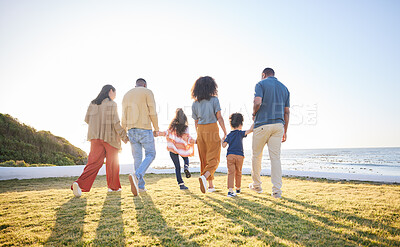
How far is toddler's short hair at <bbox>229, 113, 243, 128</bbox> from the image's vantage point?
461cm

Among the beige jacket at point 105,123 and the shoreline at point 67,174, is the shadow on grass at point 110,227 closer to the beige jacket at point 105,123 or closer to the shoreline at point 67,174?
the beige jacket at point 105,123

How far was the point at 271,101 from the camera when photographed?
406 cm

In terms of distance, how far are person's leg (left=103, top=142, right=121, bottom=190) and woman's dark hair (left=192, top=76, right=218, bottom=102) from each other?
2.08 meters

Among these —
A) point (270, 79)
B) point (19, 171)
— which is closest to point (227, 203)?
point (270, 79)

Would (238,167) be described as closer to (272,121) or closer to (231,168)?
(231,168)

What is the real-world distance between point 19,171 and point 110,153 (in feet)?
14.7

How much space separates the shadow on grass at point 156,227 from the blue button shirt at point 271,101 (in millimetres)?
2530

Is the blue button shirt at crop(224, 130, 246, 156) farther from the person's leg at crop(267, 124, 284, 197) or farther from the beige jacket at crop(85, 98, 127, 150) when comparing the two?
the beige jacket at crop(85, 98, 127, 150)

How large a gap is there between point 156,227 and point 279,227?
134cm

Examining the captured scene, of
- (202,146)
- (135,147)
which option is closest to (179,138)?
(202,146)

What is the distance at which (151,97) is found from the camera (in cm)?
455

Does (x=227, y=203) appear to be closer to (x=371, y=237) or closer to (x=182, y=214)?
(x=182, y=214)

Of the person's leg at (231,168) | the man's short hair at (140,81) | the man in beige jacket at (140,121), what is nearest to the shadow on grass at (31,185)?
Answer: the man in beige jacket at (140,121)

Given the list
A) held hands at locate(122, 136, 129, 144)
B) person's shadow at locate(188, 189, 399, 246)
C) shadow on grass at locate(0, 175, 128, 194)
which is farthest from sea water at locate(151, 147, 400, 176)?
person's shadow at locate(188, 189, 399, 246)
